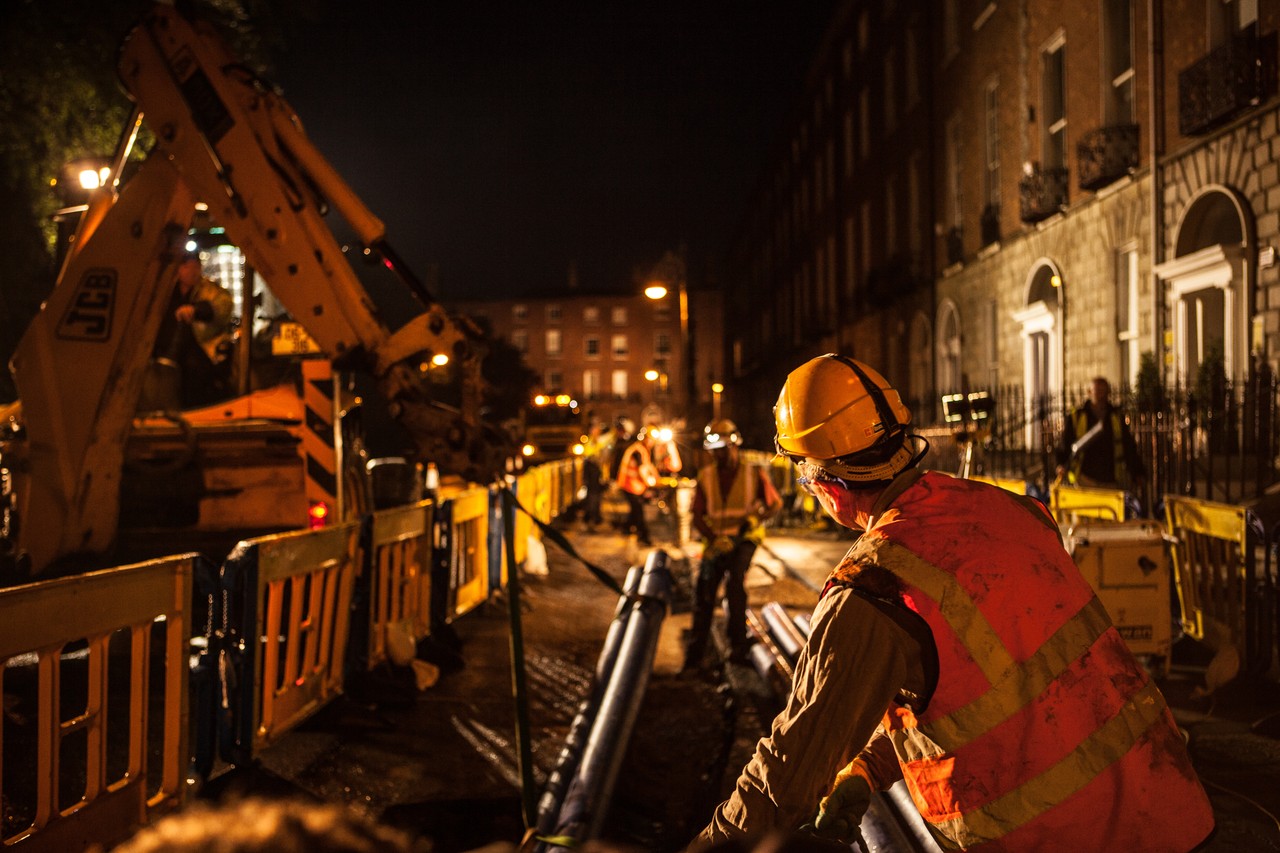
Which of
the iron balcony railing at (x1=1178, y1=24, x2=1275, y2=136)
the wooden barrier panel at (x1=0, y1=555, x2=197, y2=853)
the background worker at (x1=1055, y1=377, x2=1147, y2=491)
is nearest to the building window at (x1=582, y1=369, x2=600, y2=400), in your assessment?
the iron balcony railing at (x1=1178, y1=24, x2=1275, y2=136)

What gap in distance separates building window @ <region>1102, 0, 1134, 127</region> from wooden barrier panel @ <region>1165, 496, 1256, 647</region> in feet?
32.8

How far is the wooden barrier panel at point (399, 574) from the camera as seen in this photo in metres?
6.51

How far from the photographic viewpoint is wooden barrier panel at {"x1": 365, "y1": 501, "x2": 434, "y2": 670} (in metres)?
6.51

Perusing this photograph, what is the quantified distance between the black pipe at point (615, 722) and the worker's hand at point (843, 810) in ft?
4.63

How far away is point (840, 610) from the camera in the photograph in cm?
190

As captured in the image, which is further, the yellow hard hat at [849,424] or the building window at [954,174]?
the building window at [954,174]

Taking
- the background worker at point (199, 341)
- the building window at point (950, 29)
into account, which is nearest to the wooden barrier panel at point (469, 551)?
the background worker at point (199, 341)

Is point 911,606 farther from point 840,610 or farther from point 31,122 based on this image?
point 31,122

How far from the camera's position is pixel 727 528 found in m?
8.35

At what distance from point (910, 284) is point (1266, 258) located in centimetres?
1407

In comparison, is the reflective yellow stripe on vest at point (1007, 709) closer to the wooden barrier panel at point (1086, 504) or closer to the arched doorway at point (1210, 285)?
the wooden barrier panel at point (1086, 504)

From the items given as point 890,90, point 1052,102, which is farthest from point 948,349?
point 890,90

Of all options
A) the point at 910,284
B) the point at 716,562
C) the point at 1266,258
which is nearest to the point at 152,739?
the point at 716,562

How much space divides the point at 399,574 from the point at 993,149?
692 inches
